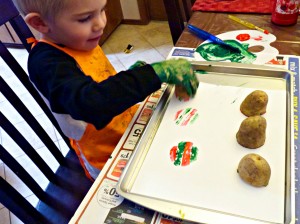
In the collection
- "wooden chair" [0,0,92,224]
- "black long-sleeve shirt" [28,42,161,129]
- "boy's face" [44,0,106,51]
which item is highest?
"boy's face" [44,0,106,51]

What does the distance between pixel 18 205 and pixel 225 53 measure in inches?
26.5

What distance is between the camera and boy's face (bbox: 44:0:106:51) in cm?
52

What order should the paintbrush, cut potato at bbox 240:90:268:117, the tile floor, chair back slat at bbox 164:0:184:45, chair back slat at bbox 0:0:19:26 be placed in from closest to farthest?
1. cut potato at bbox 240:90:268:117
2. chair back slat at bbox 0:0:19:26
3. the paintbrush
4. chair back slat at bbox 164:0:184:45
5. the tile floor

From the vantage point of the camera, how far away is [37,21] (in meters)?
0.55

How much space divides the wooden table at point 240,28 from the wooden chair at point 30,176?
45 centimetres

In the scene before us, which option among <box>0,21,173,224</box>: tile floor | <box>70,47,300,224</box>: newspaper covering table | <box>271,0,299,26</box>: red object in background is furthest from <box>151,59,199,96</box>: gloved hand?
<box>0,21,173,224</box>: tile floor

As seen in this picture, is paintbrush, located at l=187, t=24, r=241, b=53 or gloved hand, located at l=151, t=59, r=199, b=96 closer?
gloved hand, located at l=151, t=59, r=199, b=96

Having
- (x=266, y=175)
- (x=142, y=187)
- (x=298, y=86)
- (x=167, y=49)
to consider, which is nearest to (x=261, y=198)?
(x=266, y=175)

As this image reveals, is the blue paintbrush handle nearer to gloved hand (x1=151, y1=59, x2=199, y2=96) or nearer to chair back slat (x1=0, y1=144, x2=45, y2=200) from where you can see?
gloved hand (x1=151, y1=59, x2=199, y2=96)

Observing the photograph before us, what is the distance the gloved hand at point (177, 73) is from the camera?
57cm

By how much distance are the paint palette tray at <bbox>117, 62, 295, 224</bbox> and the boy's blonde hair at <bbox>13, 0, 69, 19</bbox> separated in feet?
0.93

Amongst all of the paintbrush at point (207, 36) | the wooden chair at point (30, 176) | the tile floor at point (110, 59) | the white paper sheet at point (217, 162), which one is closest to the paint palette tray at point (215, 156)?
the white paper sheet at point (217, 162)

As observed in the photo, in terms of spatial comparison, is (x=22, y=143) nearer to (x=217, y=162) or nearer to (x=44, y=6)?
(x=44, y=6)

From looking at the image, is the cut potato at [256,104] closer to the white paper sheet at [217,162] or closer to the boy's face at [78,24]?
A: the white paper sheet at [217,162]
